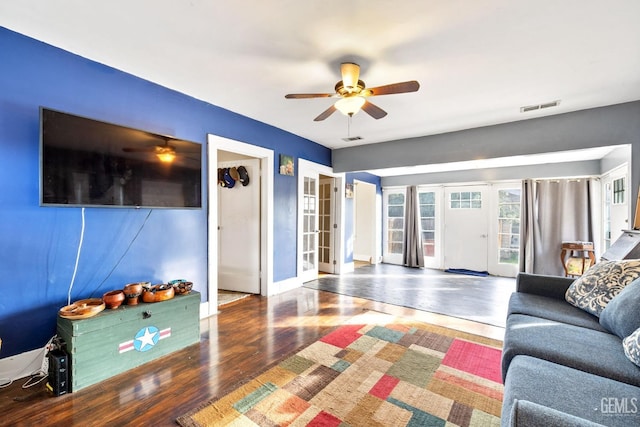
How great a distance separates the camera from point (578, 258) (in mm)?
4668

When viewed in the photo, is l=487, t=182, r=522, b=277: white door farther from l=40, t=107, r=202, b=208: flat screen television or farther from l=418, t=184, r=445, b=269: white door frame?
l=40, t=107, r=202, b=208: flat screen television

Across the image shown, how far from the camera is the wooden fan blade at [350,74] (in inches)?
88.1

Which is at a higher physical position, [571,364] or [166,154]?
[166,154]

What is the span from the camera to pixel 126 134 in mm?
2428

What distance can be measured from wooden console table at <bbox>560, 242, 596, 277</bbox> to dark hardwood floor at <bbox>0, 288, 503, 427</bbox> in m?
2.80

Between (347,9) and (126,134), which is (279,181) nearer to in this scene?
(126,134)

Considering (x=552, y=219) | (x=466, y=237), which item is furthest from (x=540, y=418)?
(x=466, y=237)

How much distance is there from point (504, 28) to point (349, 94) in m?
1.14

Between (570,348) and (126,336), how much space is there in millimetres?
2891

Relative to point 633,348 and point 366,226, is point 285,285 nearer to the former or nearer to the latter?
point 366,226

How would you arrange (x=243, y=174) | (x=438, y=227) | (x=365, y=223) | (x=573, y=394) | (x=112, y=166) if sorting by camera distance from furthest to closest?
1. (x=365, y=223)
2. (x=438, y=227)
3. (x=243, y=174)
4. (x=112, y=166)
5. (x=573, y=394)

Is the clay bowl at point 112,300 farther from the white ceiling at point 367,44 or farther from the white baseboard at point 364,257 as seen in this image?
the white baseboard at point 364,257

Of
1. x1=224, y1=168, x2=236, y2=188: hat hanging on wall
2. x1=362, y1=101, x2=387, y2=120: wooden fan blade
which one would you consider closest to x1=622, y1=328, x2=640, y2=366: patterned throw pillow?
x1=362, y1=101, x2=387, y2=120: wooden fan blade

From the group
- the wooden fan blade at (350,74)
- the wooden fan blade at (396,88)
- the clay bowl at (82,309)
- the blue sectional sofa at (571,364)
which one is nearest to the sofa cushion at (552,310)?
the blue sectional sofa at (571,364)
